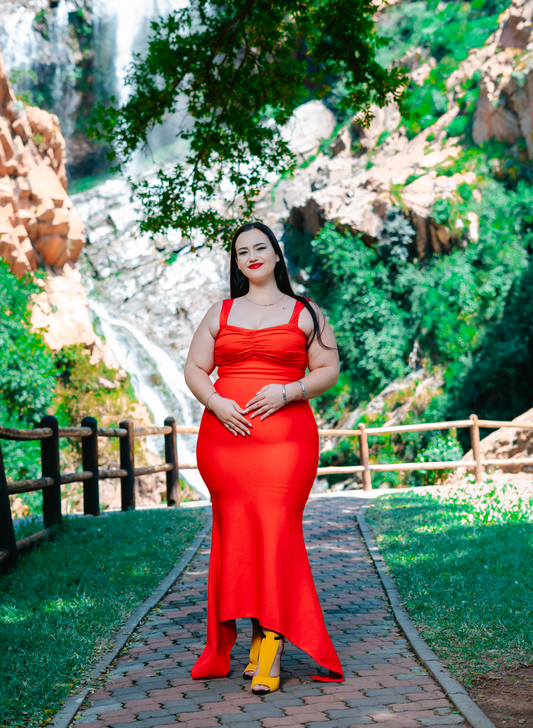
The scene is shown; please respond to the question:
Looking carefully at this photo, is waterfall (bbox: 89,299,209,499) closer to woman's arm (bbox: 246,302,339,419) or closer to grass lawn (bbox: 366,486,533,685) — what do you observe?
grass lawn (bbox: 366,486,533,685)

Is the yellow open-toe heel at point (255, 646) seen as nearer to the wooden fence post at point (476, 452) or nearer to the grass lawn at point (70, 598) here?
the grass lawn at point (70, 598)

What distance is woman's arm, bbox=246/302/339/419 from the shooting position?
3092 millimetres

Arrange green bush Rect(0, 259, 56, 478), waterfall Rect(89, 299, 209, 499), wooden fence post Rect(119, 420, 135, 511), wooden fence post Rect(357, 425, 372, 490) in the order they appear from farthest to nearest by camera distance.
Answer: waterfall Rect(89, 299, 209, 499)
green bush Rect(0, 259, 56, 478)
wooden fence post Rect(357, 425, 372, 490)
wooden fence post Rect(119, 420, 135, 511)

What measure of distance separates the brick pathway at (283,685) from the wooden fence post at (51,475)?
2.44 meters

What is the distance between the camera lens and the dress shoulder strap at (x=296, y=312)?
3.28 m

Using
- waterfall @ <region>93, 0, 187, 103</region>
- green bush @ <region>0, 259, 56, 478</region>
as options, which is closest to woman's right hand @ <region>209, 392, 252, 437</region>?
green bush @ <region>0, 259, 56, 478</region>

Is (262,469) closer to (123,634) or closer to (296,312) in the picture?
(296,312)

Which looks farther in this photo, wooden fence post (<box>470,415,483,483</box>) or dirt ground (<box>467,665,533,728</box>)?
wooden fence post (<box>470,415,483,483</box>)

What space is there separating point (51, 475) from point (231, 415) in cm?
452

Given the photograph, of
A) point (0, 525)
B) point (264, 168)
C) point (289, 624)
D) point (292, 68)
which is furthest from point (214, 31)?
point (289, 624)

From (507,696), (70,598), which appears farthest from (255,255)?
(70,598)

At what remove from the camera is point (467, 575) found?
4848 millimetres

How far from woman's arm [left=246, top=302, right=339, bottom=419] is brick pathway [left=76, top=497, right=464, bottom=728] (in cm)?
130

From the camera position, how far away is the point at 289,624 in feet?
10.1
